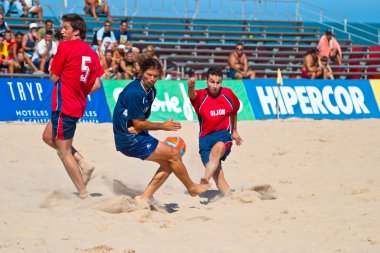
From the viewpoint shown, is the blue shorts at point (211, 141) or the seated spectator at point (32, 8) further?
the seated spectator at point (32, 8)

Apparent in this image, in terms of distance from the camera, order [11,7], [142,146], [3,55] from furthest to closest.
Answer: [11,7] < [3,55] < [142,146]

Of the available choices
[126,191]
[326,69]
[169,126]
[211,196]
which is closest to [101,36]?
[326,69]

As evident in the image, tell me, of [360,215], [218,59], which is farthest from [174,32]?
[360,215]

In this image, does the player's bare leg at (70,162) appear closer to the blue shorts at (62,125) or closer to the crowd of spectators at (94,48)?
the blue shorts at (62,125)

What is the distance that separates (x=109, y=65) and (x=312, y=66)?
17.7 ft

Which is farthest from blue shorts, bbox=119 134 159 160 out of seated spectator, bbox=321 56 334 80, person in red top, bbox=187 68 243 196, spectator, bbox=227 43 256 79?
seated spectator, bbox=321 56 334 80

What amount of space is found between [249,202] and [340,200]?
0.93 metres

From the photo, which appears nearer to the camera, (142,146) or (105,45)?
(142,146)

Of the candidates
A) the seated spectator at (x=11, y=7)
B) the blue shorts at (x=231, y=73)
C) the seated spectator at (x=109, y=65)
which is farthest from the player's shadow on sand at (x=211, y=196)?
the seated spectator at (x=11, y=7)

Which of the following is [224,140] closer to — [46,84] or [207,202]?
[207,202]

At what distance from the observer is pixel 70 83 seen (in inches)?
298

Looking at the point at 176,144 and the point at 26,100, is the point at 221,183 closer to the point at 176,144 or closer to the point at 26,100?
the point at 176,144

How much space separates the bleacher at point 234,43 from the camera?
21.5m

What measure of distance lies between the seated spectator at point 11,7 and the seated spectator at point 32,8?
0.14 m
